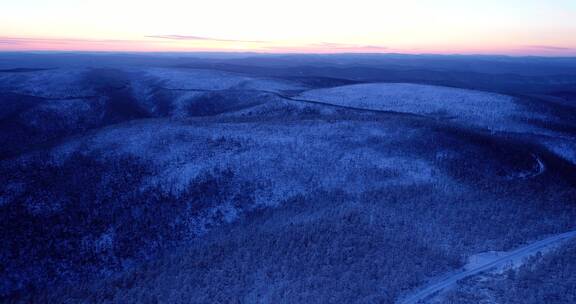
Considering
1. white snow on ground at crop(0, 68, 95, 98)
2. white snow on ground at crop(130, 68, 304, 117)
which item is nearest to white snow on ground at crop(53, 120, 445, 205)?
white snow on ground at crop(130, 68, 304, 117)

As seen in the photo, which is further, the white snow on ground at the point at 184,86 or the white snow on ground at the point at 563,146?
the white snow on ground at the point at 184,86

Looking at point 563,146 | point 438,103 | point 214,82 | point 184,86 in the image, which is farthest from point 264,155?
point 214,82

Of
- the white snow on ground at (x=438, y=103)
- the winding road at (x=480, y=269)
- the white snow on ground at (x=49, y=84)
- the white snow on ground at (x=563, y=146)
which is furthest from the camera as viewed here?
the white snow on ground at (x=49, y=84)

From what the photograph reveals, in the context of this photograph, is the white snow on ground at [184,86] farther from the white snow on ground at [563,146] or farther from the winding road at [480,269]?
the winding road at [480,269]

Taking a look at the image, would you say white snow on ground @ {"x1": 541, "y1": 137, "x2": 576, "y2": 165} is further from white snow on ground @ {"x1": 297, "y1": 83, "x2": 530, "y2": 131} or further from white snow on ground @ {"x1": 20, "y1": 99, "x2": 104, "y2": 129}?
white snow on ground @ {"x1": 20, "y1": 99, "x2": 104, "y2": 129}

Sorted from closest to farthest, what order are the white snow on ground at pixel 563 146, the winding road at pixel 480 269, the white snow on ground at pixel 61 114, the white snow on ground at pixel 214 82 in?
1. the winding road at pixel 480 269
2. the white snow on ground at pixel 563 146
3. the white snow on ground at pixel 61 114
4. the white snow on ground at pixel 214 82

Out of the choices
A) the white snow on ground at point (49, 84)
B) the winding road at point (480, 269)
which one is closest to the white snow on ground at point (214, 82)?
the white snow on ground at point (49, 84)

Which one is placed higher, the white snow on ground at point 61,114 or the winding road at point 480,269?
the white snow on ground at point 61,114

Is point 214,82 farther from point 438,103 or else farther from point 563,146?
point 563,146
